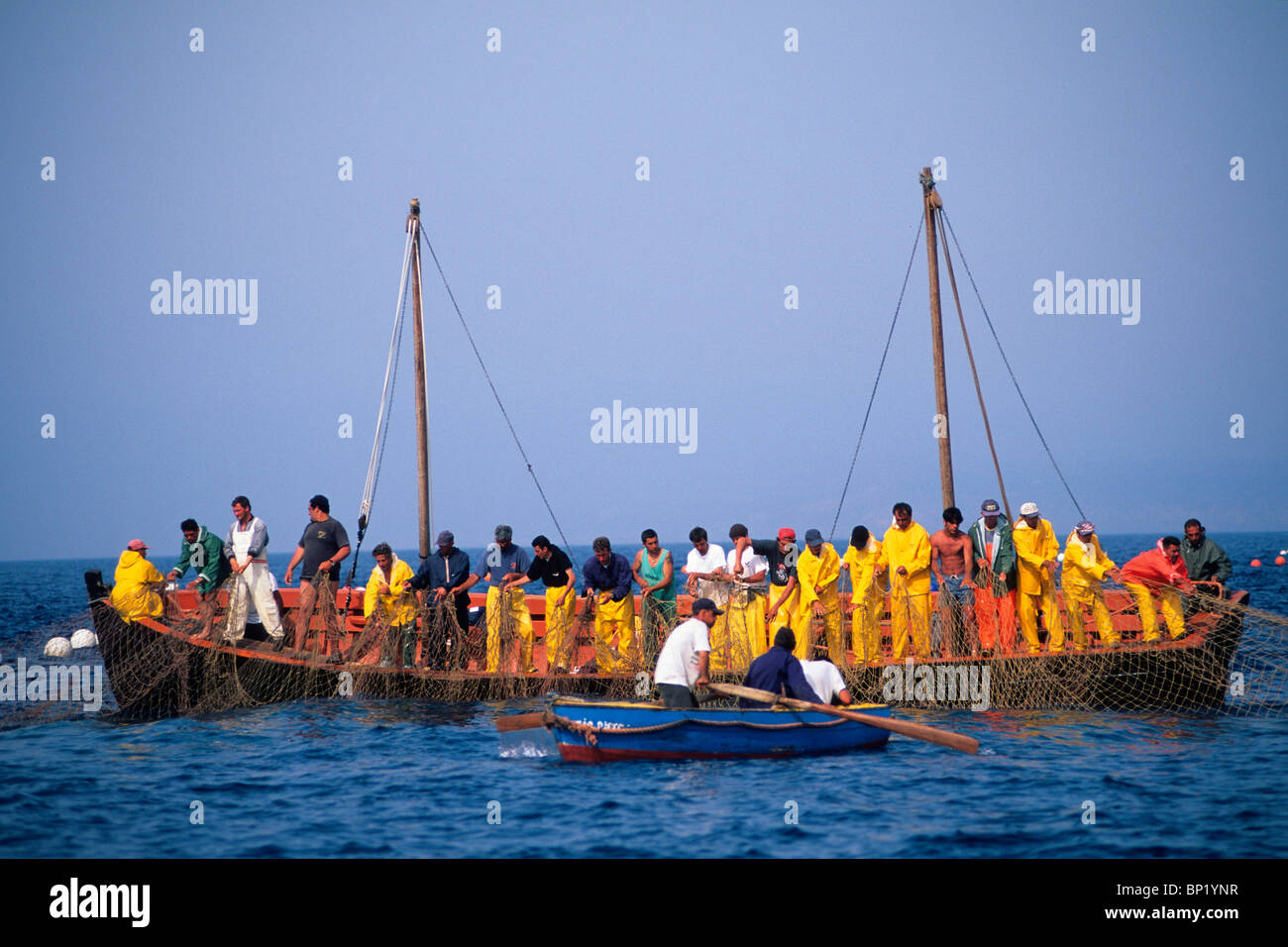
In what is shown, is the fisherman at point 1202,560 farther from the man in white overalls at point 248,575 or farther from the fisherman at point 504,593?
the man in white overalls at point 248,575

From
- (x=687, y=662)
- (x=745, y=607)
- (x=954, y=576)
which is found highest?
(x=954, y=576)

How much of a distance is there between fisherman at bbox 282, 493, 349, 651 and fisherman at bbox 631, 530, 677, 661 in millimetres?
4219

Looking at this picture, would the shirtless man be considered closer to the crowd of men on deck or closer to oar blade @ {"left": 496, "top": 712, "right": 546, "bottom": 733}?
the crowd of men on deck

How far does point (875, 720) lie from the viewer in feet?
44.3

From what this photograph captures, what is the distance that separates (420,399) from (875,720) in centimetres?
1088

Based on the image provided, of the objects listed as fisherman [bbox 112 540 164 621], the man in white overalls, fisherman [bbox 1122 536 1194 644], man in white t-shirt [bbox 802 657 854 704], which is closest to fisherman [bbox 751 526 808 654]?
man in white t-shirt [bbox 802 657 854 704]

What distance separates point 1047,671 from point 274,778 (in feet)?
33.2

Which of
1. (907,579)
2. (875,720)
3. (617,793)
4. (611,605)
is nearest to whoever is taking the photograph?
(617,793)

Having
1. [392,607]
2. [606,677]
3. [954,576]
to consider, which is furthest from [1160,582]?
[392,607]

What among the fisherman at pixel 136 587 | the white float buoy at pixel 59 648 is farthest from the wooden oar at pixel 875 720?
the white float buoy at pixel 59 648

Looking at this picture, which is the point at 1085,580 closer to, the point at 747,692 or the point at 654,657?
the point at 747,692
